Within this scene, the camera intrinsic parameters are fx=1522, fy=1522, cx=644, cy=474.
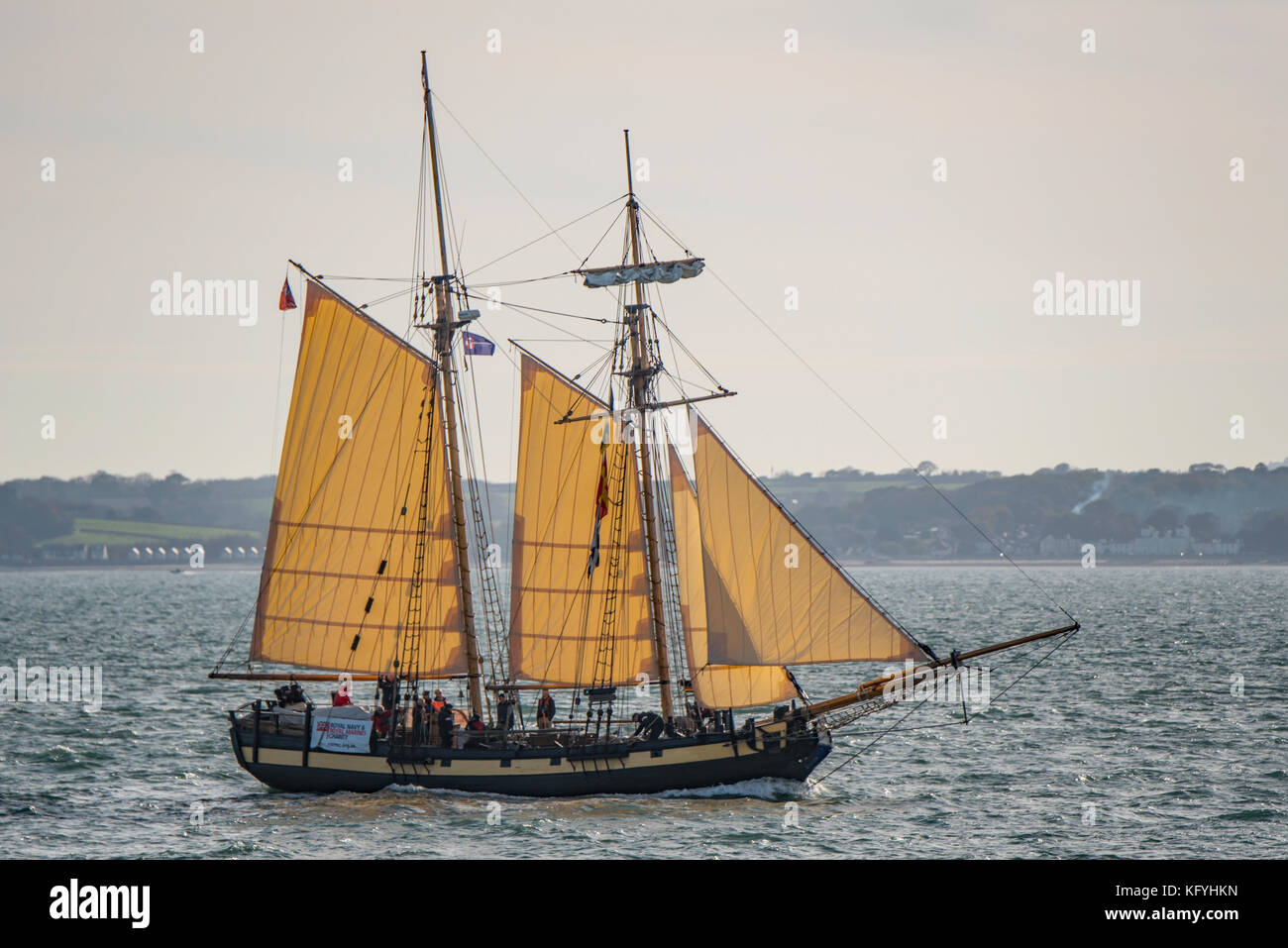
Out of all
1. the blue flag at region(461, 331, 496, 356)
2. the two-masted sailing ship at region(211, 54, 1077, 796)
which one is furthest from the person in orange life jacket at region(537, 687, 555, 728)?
the blue flag at region(461, 331, 496, 356)

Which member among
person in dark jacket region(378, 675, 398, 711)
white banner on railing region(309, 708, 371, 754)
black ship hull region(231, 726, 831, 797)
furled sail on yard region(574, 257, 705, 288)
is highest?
furled sail on yard region(574, 257, 705, 288)

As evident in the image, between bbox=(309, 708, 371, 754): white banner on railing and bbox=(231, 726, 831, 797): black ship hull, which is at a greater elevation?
bbox=(309, 708, 371, 754): white banner on railing

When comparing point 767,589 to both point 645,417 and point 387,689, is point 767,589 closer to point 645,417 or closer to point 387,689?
point 645,417

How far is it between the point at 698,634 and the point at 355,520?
36.4ft

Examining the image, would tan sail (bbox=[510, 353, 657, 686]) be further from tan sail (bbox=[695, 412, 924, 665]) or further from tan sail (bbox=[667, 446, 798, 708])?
tan sail (bbox=[695, 412, 924, 665])

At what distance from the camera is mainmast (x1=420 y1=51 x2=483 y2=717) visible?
153 feet

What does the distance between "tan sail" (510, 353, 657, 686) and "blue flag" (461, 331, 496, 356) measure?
143cm

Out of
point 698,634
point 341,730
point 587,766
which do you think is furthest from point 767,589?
point 341,730

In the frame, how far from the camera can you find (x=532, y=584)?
149 feet

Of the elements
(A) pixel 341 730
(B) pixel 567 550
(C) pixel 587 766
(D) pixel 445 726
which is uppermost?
(B) pixel 567 550

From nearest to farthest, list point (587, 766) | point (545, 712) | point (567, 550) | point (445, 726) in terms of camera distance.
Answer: point (587, 766) → point (445, 726) → point (545, 712) → point (567, 550)

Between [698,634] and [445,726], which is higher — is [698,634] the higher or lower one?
the higher one
